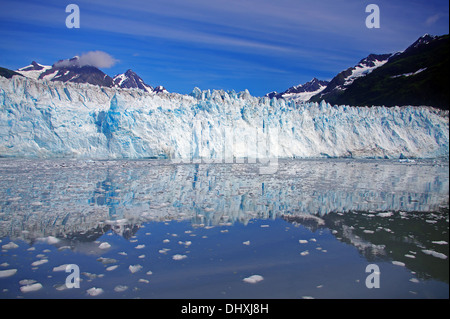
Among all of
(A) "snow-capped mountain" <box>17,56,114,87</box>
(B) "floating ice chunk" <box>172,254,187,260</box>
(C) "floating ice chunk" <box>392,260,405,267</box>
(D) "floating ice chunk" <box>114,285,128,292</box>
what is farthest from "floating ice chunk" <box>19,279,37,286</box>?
(A) "snow-capped mountain" <box>17,56,114,87</box>

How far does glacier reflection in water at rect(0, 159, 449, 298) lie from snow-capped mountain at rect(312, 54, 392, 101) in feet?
305

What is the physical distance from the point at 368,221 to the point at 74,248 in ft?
15.5

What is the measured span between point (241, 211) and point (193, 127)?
48.0ft

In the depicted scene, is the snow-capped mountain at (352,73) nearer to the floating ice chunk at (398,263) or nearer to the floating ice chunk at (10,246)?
the floating ice chunk at (398,263)

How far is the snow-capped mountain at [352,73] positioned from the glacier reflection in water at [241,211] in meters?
93.1

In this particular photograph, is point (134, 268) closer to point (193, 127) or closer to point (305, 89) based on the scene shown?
point (193, 127)

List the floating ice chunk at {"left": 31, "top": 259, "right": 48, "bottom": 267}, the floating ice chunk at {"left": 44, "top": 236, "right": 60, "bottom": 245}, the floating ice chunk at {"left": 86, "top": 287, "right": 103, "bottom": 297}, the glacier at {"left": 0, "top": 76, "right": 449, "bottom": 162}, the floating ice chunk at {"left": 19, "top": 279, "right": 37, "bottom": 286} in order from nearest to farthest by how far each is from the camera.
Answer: the floating ice chunk at {"left": 86, "top": 287, "right": 103, "bottom": 297} < the floating ice chunk at {"left": 19, "top": 279, "right": 37, "bottom": 286} < the floating ice chunk at {"left": 31, "top": 259, "right": 48, "bottom": 267} < the floating ice chunk at {"left": 44, "top": 236, "right": 60, "bottom": 245} < the glacier at {"left": 0, "top": 76, "right": 449, "bottom": 162}

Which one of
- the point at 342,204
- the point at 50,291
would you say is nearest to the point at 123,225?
the point at 50,291

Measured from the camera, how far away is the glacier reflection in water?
4188 millimetres

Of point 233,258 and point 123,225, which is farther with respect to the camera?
point 123,225

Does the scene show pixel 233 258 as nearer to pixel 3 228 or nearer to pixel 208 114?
pixel 3 228

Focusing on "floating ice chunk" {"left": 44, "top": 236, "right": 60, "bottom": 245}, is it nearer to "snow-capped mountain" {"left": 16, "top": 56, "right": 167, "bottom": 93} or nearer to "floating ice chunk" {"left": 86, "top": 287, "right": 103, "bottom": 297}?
"floating ice chunk" {"left": 86, "top": 287, "right": 103, "bottom": 297}

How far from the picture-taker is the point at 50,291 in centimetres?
294
